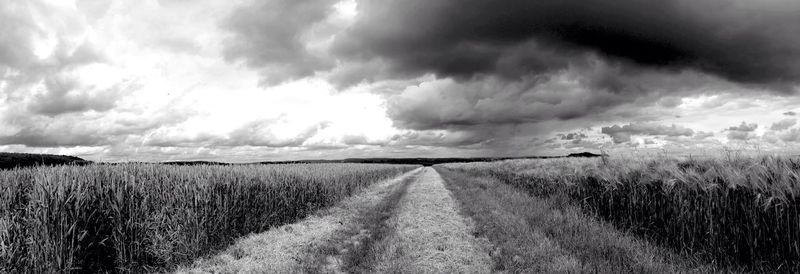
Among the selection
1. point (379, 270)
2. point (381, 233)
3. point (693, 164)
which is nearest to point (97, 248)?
point (379, 270)

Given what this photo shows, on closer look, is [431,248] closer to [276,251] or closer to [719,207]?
[276,251]

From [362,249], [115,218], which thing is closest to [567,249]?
[362,249]

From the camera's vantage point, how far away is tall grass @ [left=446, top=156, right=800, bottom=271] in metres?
5.91

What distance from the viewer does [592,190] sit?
44.0 feet

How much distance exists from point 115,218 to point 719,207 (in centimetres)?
1175

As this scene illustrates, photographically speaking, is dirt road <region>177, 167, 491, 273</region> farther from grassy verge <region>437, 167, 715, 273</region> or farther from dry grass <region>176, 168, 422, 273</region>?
grassy verge <region>437, 167, 715, 273</region>

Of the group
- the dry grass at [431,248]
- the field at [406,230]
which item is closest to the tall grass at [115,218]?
the field at [406,230]

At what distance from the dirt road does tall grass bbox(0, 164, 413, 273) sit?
716 mm

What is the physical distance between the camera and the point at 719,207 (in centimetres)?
703

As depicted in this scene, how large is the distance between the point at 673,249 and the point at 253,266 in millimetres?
8878

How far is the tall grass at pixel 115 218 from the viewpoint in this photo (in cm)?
612

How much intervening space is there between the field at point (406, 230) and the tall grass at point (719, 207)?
0.09ft

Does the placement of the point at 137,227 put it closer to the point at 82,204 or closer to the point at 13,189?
the point at 82,204

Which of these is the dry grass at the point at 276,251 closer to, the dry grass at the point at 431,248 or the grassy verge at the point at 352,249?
the grassy verge at the point at 352,249
